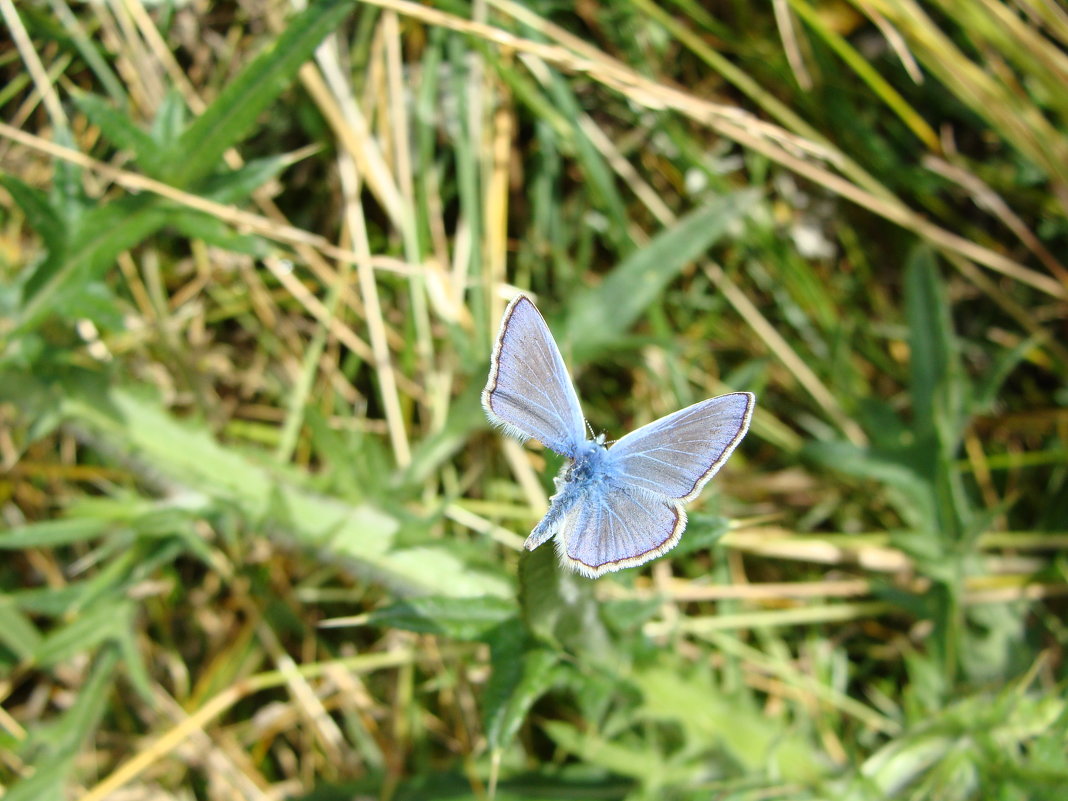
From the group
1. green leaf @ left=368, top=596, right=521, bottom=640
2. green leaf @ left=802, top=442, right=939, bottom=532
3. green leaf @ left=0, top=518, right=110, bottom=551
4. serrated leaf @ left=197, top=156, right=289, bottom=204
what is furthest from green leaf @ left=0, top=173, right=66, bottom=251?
green leaf @ left=802, top=442, right=939, bottom=532

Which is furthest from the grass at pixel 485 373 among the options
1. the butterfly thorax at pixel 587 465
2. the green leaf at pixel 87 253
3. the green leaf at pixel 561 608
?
the butterfly thorax at pixel 587 465

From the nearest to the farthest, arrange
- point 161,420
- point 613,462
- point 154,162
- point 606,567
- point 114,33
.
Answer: point 606,567, point 613,462, point 154,162, point 161,420, point 114,33

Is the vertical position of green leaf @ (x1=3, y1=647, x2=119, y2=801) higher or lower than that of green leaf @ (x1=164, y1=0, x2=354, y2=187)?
lower

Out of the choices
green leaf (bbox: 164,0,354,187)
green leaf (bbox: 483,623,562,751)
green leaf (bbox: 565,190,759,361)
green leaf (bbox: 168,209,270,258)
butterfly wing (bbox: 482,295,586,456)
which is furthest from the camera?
green leaf (bbox: 565,190,759,361)

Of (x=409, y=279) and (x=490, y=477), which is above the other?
(x=409, y=279)

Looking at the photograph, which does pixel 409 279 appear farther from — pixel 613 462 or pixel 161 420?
pixel 613 462

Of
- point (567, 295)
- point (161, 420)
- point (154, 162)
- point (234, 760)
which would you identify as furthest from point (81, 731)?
point (567, 295)

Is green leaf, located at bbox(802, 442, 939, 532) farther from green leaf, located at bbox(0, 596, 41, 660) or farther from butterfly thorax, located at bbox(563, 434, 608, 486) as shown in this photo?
green leaf, located at bbox(0, 596, 41, 660)
